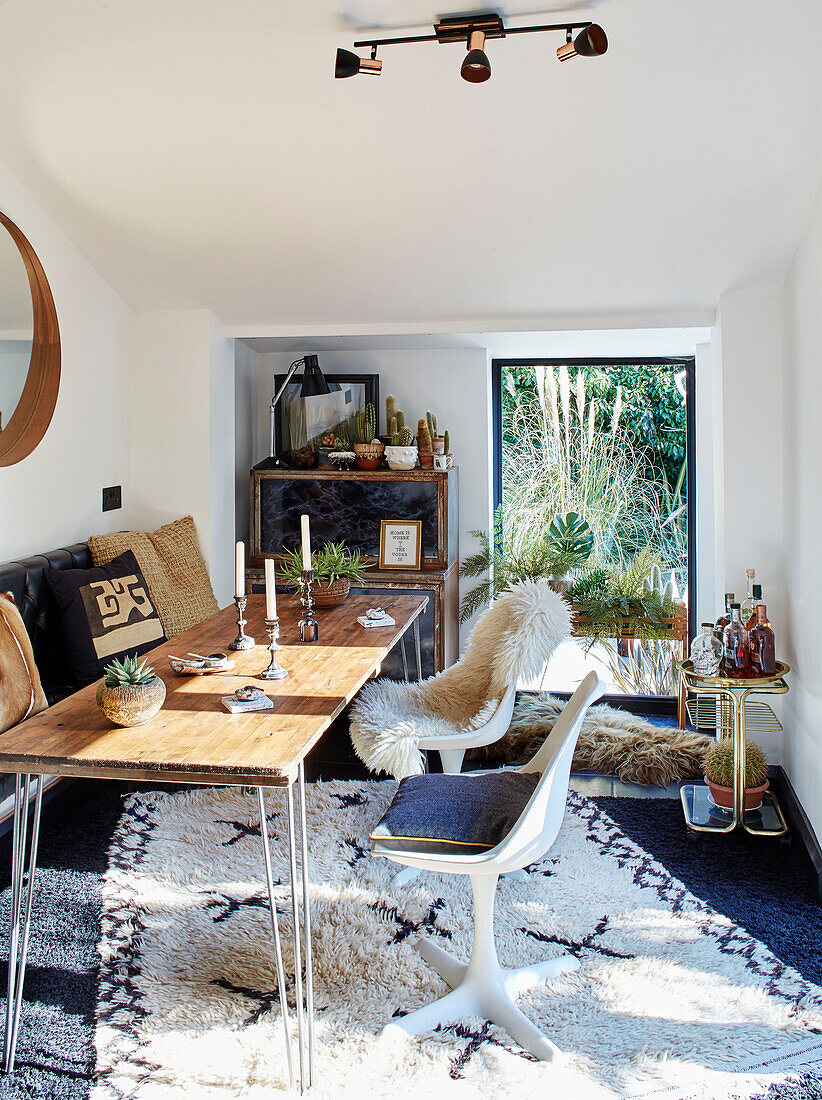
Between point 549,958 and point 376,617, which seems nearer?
point 549,958

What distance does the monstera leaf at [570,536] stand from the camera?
17.0 ft

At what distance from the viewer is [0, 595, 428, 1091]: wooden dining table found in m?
1.95

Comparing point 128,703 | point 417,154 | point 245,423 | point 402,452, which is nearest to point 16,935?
point 128,703

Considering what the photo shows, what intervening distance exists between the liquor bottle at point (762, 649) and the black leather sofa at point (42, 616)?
2.57 m

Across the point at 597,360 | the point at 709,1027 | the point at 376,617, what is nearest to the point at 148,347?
the point at 376,617

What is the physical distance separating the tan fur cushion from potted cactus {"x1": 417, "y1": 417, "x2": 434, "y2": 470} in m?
2.37

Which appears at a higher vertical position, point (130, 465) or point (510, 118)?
point (510, 118)

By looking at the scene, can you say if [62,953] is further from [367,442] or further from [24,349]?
[367,442]

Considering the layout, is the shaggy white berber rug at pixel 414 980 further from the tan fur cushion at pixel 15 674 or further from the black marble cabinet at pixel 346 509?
the black marble cabinet at pixel 346 509

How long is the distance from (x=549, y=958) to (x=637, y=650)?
2.74 m

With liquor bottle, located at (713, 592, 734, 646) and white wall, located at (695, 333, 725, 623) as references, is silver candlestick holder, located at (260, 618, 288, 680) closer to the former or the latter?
liquor bottle, located at (713, 592, 734, 646)

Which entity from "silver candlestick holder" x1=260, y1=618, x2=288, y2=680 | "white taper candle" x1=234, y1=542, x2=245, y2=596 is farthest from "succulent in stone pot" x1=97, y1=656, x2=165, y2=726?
"white taper candle" x1=234, y1=542, x2=245, y2=596

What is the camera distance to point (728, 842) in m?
3.29

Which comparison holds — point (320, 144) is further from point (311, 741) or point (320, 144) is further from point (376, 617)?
point (311, 741)
